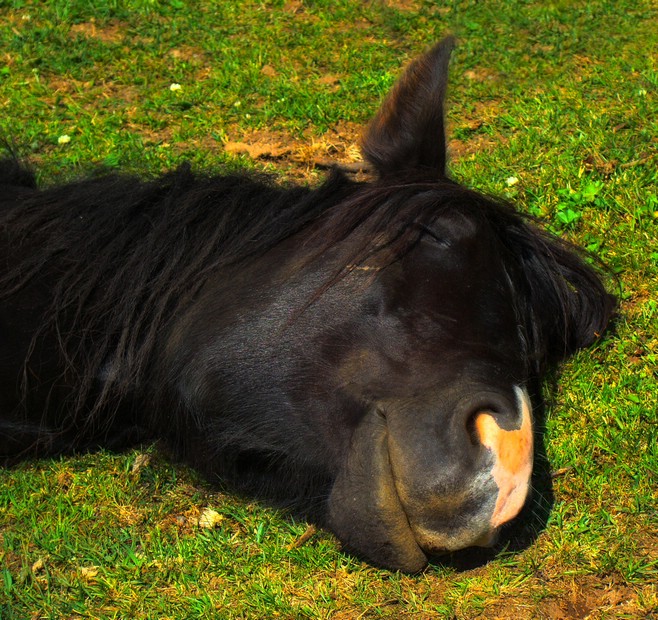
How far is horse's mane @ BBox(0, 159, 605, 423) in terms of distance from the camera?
3443 mm

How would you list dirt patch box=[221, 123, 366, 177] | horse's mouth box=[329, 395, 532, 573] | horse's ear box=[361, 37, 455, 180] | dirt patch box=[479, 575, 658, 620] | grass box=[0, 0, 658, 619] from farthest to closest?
dirt patch box=[221, 123, 366, 177] < horse's ear box=[361, 37, 455, 180] < grass box=[0, 0, 658, 619] < dirt patch box=[479, 575, 658, 620] < horse's mouth box=[329, 395, 532, 573]

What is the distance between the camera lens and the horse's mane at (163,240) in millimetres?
3443

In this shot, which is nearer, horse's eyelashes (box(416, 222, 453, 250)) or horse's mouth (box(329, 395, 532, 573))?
horse's mouth (box(329, 395, 532, 573))

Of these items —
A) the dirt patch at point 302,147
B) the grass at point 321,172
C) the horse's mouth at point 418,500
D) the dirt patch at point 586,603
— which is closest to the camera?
the horse's mouth at point 418,500

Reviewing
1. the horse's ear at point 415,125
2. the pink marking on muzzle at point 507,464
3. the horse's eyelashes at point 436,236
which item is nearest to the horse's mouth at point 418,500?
the pink marking on muzzle at point 507,464

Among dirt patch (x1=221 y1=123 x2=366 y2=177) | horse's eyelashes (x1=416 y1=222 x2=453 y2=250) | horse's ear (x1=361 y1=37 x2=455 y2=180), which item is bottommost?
dirt patch (x1=221 y1=123 x2=366 y2=177)

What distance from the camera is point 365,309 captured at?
3.12 metres

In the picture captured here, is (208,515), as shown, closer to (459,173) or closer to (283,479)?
(283,479)

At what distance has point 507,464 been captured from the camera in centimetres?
279

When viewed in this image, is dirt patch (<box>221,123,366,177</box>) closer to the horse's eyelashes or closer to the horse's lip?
the horse's eyelashes

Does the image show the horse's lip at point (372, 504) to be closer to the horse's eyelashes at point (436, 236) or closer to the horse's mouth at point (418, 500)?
the horse's mouth at point (418, 500)

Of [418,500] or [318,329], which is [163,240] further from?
[418,500]

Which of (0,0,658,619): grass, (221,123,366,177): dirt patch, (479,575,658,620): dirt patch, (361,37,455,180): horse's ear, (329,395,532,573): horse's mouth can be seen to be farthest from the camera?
(221,123,366,177): dirt patch

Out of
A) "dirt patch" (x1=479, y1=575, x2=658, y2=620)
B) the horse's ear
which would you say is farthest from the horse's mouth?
the horse's ear
